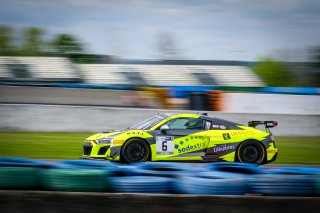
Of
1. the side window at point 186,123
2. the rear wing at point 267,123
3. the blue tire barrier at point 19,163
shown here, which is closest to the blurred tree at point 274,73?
the rear wing at point 267,123

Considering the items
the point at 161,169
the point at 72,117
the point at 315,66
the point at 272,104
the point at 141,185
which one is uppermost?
the point at 315,66

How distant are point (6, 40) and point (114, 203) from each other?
61181 mm

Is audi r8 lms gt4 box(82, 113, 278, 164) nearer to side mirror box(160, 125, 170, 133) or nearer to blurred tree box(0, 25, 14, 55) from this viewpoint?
side mirror box(160, 125, 170, 133)

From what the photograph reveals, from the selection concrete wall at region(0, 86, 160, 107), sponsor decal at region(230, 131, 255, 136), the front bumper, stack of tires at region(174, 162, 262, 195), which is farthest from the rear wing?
concrete wall at region(0, 86, 160, 107)

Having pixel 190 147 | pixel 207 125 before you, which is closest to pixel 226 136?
pixel 207 125

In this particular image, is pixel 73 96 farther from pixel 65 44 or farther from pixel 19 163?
pixel 65 44

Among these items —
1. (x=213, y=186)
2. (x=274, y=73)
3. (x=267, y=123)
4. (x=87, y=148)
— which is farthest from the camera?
(x=274, y=73)

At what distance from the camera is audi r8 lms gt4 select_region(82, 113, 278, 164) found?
12.1m

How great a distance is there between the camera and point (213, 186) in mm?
6820

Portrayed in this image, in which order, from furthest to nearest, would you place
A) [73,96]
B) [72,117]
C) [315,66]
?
1. [315,66]
2. [73,96]
3. [72,117]

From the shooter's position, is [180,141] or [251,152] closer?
[180,141]

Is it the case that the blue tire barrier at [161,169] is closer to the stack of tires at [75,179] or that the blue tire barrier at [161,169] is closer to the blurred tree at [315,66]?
the stack of tires at [75,179]

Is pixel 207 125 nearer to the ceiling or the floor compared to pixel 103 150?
nearer to the ceiling

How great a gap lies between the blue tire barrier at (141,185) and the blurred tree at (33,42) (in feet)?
199
